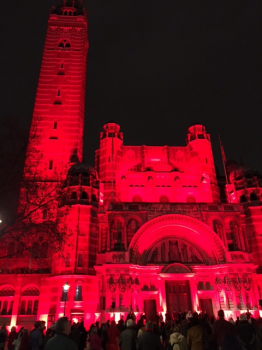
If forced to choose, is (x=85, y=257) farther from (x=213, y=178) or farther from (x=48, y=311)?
(x=213, y=178)

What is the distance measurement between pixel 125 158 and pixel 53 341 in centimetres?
4200

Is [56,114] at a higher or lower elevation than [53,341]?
higher

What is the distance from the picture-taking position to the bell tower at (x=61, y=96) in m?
45.4

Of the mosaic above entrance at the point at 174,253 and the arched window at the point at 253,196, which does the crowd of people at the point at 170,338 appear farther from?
the arched window at the point at 253,196

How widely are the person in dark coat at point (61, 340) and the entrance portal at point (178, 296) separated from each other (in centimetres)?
2927

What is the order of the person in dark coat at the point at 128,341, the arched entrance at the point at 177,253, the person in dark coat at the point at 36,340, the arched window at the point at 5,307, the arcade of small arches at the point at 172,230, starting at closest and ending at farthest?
the person in dark coat at the point at 128,341 < the person in dark coat at the point at 36,340 < the arched entrance at the point at 177,253 < the arched window at the point at 5,307 < the arcade of small arches at the point at 172,230

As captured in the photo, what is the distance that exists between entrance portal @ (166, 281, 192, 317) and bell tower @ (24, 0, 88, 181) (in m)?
21.5

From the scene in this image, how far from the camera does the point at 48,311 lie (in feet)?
105

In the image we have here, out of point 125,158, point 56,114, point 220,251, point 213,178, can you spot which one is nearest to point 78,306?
point 220,251

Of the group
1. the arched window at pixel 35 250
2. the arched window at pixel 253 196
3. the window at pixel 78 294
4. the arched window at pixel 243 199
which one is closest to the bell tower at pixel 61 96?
the window at pixel 78 294

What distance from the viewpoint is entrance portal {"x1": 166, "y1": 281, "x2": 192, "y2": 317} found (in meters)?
32.4

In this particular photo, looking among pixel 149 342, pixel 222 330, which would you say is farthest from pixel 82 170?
pixel 149 342

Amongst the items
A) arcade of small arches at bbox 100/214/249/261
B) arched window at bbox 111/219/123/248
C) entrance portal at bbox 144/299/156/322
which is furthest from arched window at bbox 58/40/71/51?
entrance portal at bbox 144/299/156/322

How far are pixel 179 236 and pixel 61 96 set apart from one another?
100 ft
